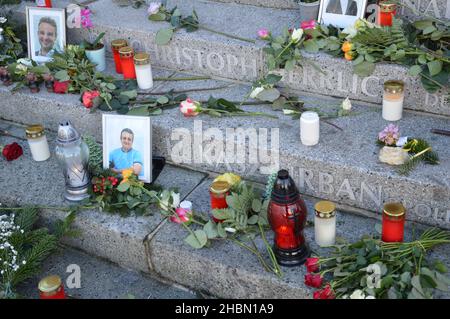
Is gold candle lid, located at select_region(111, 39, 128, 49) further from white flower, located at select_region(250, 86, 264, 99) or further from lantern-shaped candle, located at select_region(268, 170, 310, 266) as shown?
lantern-shaped candle, located at select_region(268, 170, 310, 266)

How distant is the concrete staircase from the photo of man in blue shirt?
150mm

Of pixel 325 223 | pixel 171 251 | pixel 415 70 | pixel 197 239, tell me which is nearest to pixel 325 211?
pixel 325 223

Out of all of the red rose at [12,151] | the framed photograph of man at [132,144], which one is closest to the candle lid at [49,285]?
the framed photograph of man at [132,144]

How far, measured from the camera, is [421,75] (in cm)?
273

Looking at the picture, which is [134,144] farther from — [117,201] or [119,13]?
[119,13]

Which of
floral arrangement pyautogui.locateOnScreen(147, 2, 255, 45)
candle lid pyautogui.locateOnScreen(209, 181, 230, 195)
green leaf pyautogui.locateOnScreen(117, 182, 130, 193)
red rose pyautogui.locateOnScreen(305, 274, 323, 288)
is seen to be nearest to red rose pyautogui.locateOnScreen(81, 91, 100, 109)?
floral arrangement pyautogui.locateOnScreen(147, 2, 255, 45)

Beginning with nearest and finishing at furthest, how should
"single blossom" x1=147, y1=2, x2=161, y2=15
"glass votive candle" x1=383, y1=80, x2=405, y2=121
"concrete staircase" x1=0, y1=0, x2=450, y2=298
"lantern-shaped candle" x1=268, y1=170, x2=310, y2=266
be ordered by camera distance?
"lantern-shaped candle" x1=268, y1=170, x2=310, y2=266 < "concrete staircase" x1=0, y1=0, x2=450, y2=298 < "glass votive candle" x1=383, y1=80, x2=405, y2=121 < "single blossom" x1=147, y1=2, x2=161, y2=15

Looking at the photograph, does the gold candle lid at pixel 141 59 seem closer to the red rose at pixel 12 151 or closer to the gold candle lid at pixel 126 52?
the gold candle lid at pixel 126 52

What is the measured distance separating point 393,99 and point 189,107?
0.91 metres

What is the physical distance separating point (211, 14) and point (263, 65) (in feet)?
2.07

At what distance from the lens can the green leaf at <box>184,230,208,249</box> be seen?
2.49 metres
